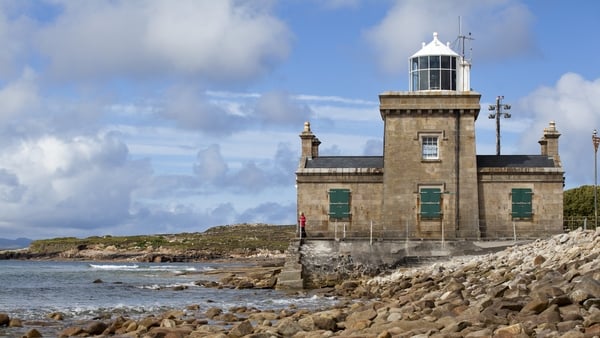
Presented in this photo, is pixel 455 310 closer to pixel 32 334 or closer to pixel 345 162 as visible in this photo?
pixel 32 334

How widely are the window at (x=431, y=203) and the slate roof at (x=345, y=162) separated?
1940 mm

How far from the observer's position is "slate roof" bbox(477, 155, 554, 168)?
95.7 ft

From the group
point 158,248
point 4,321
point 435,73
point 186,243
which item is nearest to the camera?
point 4,321

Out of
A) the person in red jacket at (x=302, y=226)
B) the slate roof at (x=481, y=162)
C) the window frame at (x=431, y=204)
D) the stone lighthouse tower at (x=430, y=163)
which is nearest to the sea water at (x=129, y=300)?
the person in red jacket at (x=302, y=226)

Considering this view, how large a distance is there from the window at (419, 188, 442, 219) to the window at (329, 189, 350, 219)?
2.47 metres

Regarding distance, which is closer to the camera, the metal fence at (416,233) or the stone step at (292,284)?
the stone step at (292,284)

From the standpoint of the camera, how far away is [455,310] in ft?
48.8

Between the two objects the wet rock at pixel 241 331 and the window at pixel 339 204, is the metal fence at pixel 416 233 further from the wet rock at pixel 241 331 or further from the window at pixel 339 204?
the wet rock at pixel 241 331

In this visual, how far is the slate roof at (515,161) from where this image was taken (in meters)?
29.2

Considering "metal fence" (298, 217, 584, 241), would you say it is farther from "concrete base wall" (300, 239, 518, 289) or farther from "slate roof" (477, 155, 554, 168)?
"slate roof" (477, 155, 554, 168)

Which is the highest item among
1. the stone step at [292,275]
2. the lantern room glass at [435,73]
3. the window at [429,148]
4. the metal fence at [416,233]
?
the lantern room glass at [435,73]

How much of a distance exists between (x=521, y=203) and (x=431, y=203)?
9.56 ft

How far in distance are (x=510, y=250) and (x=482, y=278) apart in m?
4.05

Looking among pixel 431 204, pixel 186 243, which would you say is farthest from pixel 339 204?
pixel 186 243
